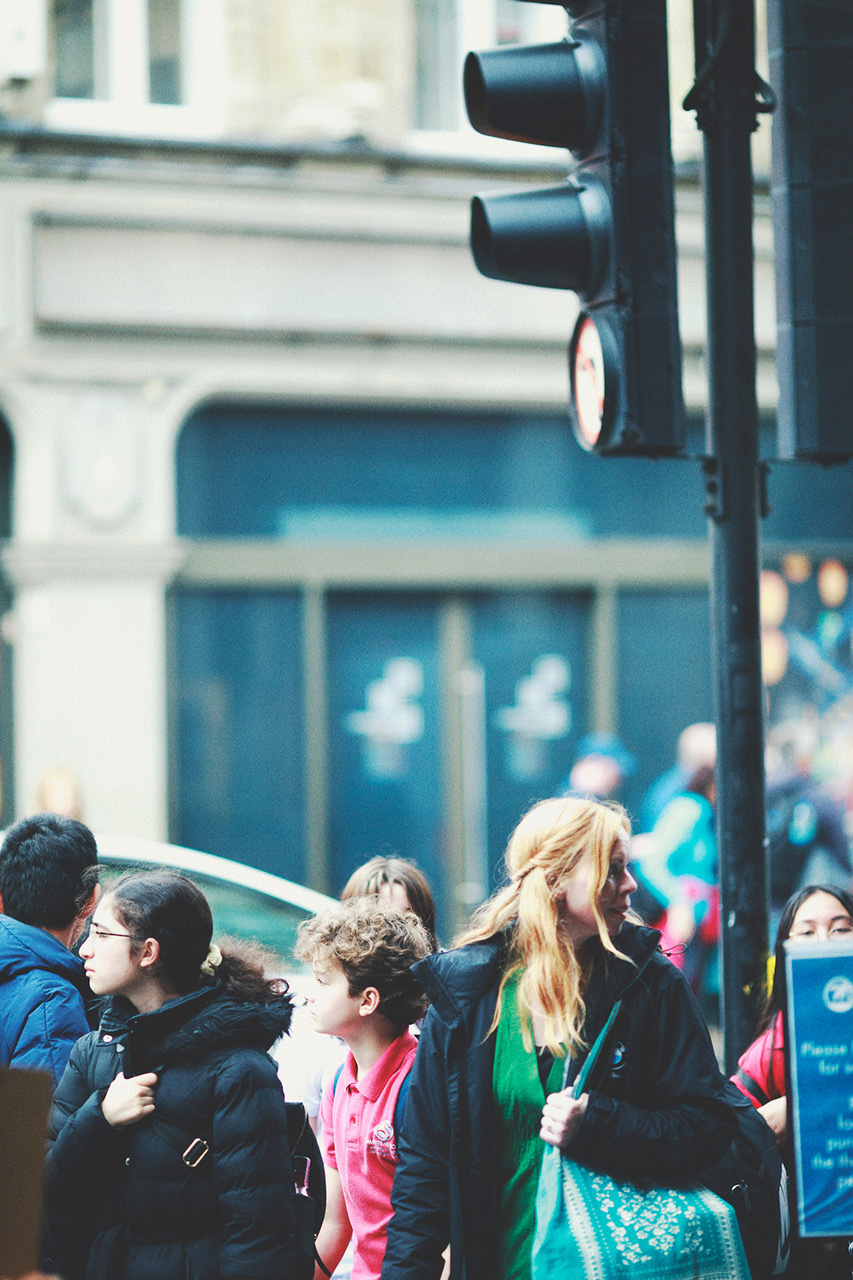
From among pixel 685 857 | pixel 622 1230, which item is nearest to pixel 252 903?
pixel 685 857

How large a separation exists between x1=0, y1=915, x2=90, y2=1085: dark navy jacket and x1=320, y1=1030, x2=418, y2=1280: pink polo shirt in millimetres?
650

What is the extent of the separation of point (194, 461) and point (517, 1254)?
8.03 meters

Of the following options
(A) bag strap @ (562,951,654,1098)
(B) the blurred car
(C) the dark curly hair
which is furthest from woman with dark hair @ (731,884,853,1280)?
(B) the blurred car

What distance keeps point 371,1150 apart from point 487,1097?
2.34 ft

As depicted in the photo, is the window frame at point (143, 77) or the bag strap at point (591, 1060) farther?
the window frame at point (143, 77)

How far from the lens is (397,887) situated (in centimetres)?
449

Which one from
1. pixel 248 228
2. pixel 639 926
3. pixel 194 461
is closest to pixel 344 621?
pixel 194 461

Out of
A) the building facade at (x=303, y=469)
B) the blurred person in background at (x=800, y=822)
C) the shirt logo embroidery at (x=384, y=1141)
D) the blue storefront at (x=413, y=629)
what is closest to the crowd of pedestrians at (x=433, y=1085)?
the shirt logo embroidery at (x=384, y=1141)

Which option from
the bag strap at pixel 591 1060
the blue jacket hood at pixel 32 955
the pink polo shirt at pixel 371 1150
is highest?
the blue jacket hood at pixel 32 955

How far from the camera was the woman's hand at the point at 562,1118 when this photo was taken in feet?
9.68

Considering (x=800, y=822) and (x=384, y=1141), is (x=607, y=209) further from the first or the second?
(x=800, y=822)

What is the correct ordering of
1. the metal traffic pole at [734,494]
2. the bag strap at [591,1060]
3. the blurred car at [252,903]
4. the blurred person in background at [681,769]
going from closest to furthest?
1. the bag strap at [591,1060]
2. the metal traffic pole at [734,494]
3. the blurred car at [252,903]
4. the blurred person in background at [681,769]

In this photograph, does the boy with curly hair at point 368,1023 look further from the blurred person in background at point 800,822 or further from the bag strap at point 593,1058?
the blurred person in background at point 800,822

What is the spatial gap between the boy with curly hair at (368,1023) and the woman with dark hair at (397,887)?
685mm
